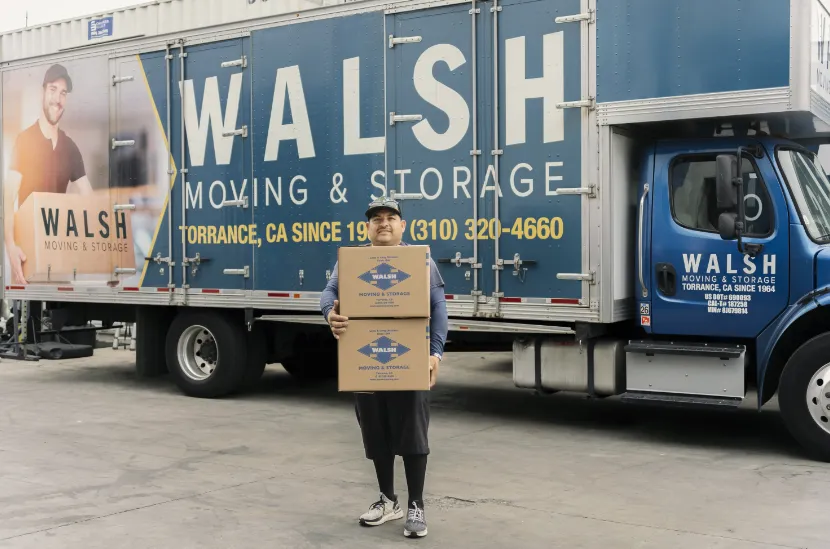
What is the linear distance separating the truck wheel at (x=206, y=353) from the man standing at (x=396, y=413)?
5.37m

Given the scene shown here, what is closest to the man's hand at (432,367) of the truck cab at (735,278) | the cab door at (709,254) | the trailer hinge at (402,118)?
the truck cab at (735,278)

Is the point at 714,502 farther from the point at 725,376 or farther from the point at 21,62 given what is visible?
the point at 21,62

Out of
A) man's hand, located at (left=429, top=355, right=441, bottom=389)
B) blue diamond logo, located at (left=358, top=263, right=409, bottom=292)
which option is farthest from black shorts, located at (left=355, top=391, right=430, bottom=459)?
blue diamond logo, located at (left=358, top=263, right=409, bottom=292)

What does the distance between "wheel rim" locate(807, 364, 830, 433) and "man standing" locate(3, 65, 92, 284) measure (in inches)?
331

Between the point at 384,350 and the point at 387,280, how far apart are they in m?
0.39

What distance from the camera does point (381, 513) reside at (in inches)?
228

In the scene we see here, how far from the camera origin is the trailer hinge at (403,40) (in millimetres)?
9289

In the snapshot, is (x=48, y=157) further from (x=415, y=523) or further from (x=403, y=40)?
(x=415, y=523)

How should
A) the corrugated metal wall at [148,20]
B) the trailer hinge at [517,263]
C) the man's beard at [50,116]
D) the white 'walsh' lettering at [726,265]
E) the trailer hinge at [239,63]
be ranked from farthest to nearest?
the corrugated metal wall at [148,20] → the man's beard at [50,116] → the trailer hinge at [239,63] → the trailer hinge at [517,263] → the white 'walsh' lettering at [726,265]

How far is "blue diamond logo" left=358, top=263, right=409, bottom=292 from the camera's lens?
17.8ft

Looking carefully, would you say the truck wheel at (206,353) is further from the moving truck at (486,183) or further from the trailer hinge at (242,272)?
the trailer hinge at (242,272)

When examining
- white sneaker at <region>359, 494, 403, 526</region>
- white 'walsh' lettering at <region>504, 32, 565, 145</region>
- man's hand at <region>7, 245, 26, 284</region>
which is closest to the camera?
white sneaker at <region>359, 494, 403, 526</region>

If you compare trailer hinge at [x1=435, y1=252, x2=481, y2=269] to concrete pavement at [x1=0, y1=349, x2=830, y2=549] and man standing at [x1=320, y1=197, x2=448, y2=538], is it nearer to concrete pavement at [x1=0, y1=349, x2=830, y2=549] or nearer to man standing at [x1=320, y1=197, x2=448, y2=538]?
concrete pavement at [x1=0, y1=349, x2=830, y2=549]

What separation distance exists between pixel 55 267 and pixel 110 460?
5033 mm
